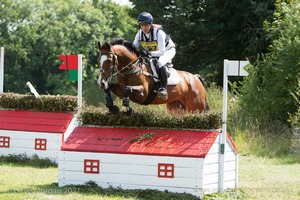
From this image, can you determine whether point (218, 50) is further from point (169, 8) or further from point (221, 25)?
point (169, 8)

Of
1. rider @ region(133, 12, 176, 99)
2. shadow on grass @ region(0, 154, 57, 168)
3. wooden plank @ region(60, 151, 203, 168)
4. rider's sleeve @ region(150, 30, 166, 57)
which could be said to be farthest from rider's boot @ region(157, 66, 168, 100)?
shadow on grass @ region(0, 154, 57, 168)

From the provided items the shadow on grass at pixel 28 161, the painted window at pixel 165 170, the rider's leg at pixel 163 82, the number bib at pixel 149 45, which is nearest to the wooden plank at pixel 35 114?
the shadow on grass at pixel 28 161

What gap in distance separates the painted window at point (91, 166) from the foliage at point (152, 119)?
2.02 feet

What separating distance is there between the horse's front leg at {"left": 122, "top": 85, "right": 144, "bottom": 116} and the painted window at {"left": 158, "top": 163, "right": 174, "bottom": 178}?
36.3 inches

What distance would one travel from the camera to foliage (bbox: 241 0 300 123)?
16109mm

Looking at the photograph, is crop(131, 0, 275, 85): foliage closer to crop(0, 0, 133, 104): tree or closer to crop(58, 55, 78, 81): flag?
crop(58, 55, 78, 81): flag

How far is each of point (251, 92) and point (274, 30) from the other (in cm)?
239

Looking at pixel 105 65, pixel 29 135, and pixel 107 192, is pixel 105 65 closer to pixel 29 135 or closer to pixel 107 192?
pixel 107 192

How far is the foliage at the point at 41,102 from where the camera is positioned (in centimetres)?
1112

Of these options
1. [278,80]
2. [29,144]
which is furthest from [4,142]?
[278,80]

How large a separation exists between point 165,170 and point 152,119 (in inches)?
31.7

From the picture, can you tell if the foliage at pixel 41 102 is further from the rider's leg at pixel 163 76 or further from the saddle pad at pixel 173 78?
the rider's leg at pixel 163 76

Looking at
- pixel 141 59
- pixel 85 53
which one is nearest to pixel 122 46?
pixel 141 59

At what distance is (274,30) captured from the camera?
18.1 metres
